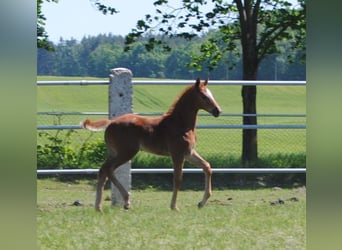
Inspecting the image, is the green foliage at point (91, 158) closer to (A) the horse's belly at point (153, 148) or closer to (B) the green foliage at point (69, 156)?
(B) the green foliage at point (69, 156)

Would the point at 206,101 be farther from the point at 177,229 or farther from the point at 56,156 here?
the point at 56,156

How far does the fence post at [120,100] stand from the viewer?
6582 millimetres

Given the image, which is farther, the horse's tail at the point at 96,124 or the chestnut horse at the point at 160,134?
the horse's tail at the point at 96,124

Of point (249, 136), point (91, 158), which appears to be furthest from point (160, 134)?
point (249, 136)

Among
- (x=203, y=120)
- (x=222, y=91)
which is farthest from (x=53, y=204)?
(x=222, y=91)

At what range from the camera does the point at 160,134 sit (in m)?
6.29

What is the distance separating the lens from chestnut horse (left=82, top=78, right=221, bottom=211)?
20.4 feet

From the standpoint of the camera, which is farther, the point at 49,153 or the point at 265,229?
the point at 49,153

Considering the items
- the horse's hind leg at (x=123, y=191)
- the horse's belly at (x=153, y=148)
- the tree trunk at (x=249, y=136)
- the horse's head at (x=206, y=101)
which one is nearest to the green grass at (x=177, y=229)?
the horse's hind leg at (x=123, y=191)

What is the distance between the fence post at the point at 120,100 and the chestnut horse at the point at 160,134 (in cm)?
29

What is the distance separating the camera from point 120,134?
6.20 metres

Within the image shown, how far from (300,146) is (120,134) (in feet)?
25.9

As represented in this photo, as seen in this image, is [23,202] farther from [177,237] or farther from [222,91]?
[222,91]

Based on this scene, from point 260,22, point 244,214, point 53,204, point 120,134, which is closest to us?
point 244,214
